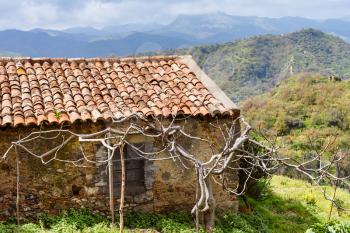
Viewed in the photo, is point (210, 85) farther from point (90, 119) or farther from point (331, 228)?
point (331, 228)

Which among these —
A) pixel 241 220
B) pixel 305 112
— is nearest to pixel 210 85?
pixel 241 220

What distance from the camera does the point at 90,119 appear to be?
32.1 feet

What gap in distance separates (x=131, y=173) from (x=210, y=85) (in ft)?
10.2

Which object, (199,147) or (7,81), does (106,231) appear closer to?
(199,147)

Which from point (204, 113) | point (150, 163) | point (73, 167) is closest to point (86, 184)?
point (73, 167)

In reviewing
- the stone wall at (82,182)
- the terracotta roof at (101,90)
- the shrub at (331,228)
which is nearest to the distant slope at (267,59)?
the terracotta roof at (101,90)

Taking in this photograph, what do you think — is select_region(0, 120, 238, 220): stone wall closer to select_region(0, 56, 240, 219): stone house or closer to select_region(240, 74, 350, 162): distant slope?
select_region(0, 56, 240, 219): stone house

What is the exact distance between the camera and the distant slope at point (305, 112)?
55.2 m

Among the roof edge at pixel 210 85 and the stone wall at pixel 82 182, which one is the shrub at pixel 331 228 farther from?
the roof edge at pixel 210 85

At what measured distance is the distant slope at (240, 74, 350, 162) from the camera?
2175 inches

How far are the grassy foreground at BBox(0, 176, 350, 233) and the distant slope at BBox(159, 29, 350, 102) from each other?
378 ft

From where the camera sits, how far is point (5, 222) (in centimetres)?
965

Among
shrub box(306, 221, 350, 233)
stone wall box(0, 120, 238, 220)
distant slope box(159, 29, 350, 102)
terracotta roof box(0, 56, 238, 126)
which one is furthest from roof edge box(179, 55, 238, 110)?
distant slope box(159, 29, 350, 102)

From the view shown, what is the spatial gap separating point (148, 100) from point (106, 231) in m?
3.48
